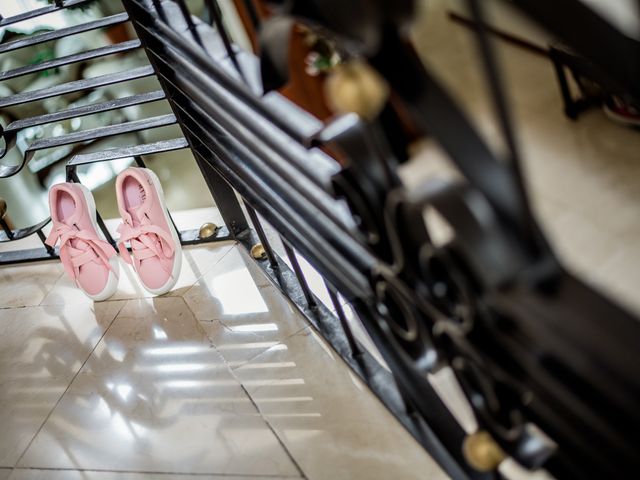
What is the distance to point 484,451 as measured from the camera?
3.16 feet

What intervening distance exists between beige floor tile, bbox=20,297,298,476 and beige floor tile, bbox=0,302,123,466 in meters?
0.04

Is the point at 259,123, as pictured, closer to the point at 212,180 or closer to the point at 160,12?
the point at 160,12

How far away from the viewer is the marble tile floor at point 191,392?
153 centimetres

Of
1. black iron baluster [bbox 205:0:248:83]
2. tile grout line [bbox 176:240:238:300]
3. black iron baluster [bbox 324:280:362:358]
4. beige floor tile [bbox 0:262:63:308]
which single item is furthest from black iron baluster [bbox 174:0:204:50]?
beige floor tile [bbox 0:262:63:308]

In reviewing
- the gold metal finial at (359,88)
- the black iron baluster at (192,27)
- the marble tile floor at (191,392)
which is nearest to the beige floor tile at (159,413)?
the marble tile floor at (191,392)

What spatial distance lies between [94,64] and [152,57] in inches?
72.1

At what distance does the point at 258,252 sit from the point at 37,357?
69 centimetres

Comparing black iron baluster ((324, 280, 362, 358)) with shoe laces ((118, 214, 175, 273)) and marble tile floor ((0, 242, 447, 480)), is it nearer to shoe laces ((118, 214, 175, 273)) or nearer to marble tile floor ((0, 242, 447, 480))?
marble tile floor ((0, 242, 447, 480))

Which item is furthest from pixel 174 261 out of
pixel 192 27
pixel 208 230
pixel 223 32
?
pixel 223 32

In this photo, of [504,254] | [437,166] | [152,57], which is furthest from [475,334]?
[437,166]

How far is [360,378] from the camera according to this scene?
1.60 meters

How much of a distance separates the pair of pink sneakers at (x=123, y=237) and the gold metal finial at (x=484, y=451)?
4.17 ft

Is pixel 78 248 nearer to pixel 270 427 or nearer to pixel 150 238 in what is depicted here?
pixel 150 238

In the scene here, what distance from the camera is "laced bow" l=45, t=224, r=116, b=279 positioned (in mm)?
2145
